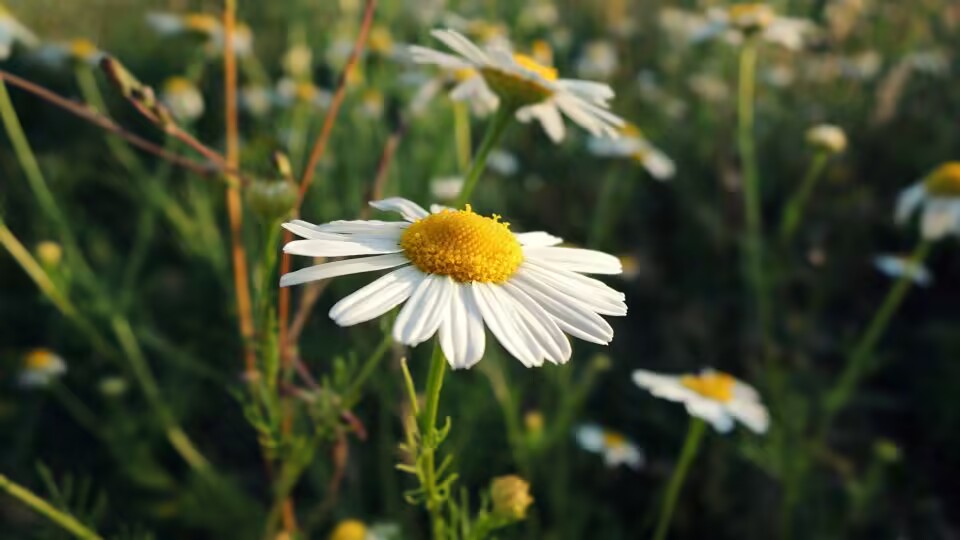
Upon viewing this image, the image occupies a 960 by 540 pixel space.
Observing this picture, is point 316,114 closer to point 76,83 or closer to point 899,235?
point 76,83

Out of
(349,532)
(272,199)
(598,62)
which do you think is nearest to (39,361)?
(349,532)

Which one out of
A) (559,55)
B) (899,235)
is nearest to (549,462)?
(899,235)

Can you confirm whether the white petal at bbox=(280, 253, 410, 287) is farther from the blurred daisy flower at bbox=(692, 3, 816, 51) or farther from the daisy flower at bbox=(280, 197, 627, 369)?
the blurred daisy flower at bbox=(692, 3, 816, 51)

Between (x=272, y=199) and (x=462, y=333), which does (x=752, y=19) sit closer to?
(x=272, y=199)

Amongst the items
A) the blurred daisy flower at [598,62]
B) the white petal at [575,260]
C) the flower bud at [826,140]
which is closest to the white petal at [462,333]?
the white petal at [575,260]

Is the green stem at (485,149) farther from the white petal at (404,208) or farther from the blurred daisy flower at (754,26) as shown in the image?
the blurred daisy flower at (754,26)

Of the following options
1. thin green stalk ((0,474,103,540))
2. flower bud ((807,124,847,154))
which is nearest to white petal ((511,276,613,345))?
thin green stalk ((0,474,103,540))
